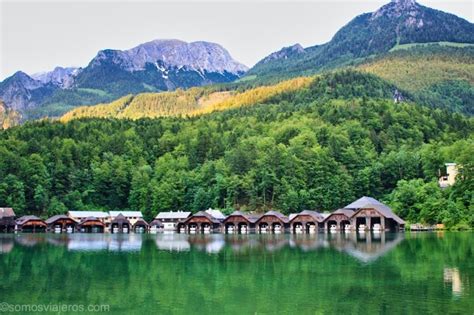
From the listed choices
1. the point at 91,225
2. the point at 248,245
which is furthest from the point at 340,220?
the point at 91,225

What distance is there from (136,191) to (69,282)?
93.3 metres

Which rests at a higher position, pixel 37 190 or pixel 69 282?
pixel 37 190

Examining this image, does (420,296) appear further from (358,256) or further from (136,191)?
(136,191)

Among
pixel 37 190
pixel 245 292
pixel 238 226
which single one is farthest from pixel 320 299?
pixel 37 190

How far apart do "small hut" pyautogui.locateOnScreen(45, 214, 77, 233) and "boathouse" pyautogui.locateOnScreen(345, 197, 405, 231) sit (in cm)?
4616

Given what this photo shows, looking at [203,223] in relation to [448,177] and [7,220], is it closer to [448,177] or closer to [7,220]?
[7,220]

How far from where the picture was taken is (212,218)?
98.4m

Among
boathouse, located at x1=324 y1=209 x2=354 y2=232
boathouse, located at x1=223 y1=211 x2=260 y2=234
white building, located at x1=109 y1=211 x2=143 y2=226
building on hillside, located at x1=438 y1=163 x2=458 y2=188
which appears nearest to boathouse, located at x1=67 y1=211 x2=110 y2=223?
white building, located at x1=109 y1=211 x2=143 y2=226

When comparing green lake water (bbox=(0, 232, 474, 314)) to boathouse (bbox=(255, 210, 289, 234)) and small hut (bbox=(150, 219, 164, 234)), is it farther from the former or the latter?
small hut (bbox=(150, 219, 164, 234))

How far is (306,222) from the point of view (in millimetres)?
90688

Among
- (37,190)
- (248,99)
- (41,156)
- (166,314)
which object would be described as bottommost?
(166,314)

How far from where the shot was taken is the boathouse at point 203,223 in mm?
97688

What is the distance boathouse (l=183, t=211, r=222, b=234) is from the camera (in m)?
97.7

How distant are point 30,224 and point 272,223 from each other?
39337mm
